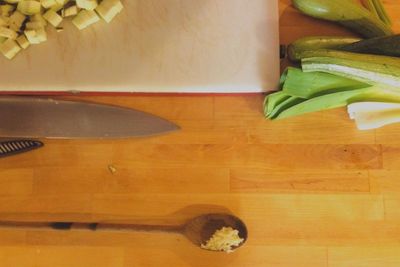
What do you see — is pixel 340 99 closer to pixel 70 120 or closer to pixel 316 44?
pixel 316 44

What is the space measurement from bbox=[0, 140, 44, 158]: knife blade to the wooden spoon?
14 cm

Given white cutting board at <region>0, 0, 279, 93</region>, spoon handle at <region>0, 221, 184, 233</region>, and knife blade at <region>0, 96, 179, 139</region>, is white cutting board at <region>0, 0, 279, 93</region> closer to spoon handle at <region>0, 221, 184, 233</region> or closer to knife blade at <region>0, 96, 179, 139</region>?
knife blade at <region>0, 96, 179, 139</region>

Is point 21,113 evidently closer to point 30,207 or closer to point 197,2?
point 30,207

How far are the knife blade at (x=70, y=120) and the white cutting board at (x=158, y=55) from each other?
40 millimetres

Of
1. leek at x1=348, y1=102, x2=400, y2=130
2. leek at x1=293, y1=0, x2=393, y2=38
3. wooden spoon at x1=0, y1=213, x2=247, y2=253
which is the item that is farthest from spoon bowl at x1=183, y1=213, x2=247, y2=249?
leek at x1=293, y1=0, x2=393, y2=38

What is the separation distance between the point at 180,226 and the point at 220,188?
109 millimetres

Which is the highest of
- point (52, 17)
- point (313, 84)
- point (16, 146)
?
point (52, 17)

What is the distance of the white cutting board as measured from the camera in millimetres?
877

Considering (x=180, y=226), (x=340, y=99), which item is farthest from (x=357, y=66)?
(x=180, y=226)

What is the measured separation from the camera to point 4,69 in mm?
879

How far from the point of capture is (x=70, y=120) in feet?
2.84

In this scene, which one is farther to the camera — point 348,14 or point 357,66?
point 348,14

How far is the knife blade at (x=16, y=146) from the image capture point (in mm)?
860

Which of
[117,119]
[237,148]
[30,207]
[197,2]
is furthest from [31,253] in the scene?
[197,2]
